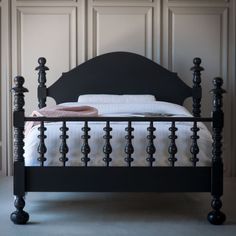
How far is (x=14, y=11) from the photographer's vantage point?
4.45 meters

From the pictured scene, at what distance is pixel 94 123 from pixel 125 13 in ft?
6.26

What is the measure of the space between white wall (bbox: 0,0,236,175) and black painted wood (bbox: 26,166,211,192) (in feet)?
6.13

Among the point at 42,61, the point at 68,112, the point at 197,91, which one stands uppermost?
the point at 42,61

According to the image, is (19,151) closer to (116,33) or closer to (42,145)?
(42,145)

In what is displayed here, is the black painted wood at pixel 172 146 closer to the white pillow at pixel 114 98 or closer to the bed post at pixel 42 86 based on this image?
the white pillow at pixel 114 98

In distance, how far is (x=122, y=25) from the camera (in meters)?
4.46

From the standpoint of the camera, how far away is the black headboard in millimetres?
4348

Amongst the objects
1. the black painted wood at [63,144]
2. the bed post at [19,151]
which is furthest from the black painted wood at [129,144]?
the bed post at [19,151]

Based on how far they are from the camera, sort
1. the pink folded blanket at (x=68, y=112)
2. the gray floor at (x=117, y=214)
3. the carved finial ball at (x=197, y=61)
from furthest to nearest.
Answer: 1. the carved finial ball at (x=197, y=61)
2. the pink folded blanket at (x=68, y=112)
3. the gray floor at (x=117, y=214)

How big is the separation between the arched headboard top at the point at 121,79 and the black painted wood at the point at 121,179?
1.72m

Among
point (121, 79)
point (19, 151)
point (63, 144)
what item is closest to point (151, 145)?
point (63, 144)

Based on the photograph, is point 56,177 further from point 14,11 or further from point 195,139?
point 14,11

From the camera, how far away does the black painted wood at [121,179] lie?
8.86 feet

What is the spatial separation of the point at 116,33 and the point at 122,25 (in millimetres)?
96
